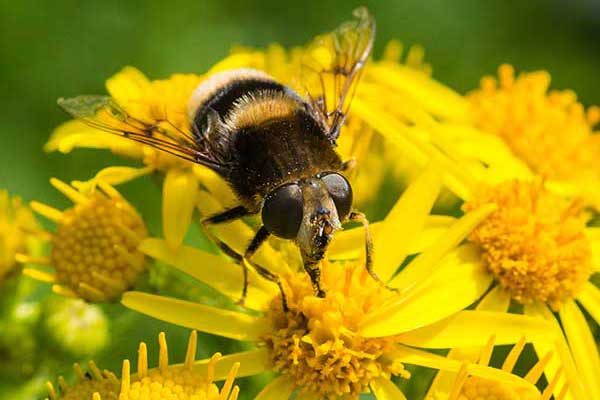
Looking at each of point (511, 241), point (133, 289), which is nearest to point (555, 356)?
point (511, 241)

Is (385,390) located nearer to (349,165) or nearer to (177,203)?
(349,165)

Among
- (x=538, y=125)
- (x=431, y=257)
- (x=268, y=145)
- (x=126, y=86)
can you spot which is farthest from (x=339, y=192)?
(x=538, y=125)

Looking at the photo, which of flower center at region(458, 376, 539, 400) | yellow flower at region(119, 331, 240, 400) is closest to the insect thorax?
yellow flower at region(119, 331, 240, 400)

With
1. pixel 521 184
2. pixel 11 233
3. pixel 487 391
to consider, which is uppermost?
pixel 521 184

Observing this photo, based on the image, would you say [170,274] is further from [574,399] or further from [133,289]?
[574,399]

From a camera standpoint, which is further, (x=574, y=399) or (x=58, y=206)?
(x=58, y=206)

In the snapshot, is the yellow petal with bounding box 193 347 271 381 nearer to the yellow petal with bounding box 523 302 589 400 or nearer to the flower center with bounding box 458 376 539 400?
the flower center with bounding box 458 376 539 400

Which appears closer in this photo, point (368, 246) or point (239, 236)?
point (368, 246)
